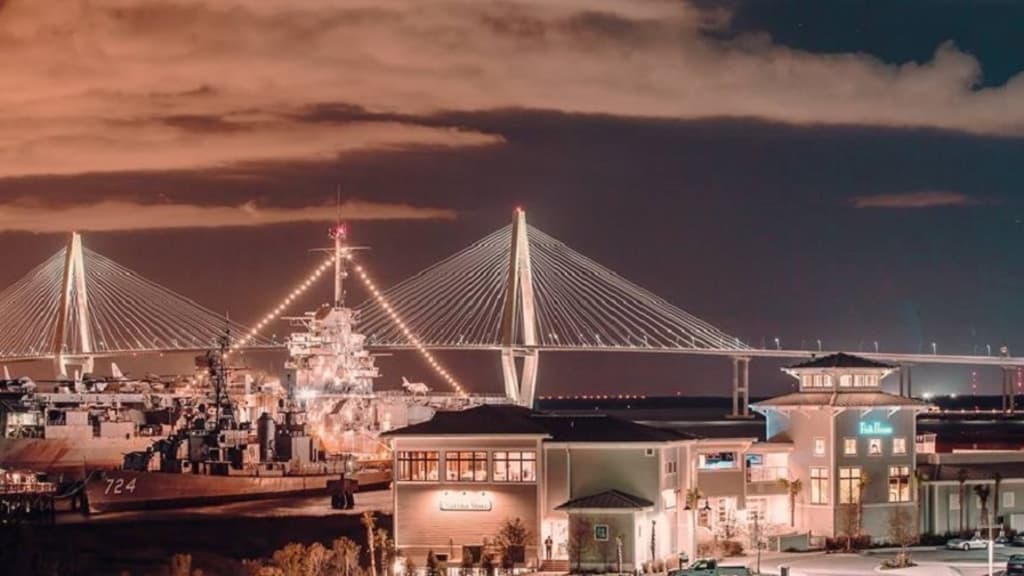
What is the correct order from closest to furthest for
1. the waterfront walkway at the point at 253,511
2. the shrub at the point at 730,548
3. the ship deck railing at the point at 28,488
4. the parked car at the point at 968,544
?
the shrub at the point at 730,548, the parked car at the point at 968,544, the waterfront walkway at the point at 253,511, the ship deck railing at the point at 28,488

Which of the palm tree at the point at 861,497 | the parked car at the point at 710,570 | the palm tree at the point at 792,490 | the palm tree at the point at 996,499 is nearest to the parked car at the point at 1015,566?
the parked car at the point at 710,570

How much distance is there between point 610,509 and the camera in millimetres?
32000

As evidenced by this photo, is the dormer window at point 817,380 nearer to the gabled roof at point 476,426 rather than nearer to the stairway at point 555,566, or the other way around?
the gabled roof at point 476,426

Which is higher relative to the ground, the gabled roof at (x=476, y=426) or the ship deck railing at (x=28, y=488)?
the gabled roof at (x=476, y=426)

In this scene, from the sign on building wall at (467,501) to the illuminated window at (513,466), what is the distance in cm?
40

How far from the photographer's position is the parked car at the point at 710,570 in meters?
29.1

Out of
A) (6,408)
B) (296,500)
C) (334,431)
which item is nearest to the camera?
(296,500)

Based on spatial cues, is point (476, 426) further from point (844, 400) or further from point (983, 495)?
point (983, 495)

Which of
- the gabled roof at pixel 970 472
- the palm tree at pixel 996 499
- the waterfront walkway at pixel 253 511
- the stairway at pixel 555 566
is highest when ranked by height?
the gabled roof at pixel 970 472

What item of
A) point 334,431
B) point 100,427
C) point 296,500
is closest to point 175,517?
point 296,500

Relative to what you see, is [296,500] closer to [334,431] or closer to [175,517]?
[175,517]

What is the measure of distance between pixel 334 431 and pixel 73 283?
17127 millimetres

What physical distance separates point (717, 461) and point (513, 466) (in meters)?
4.68

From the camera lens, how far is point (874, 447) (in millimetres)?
38031
